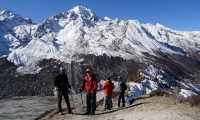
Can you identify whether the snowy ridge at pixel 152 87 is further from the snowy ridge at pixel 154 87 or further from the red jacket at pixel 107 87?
the red jacket at pixel 107 87

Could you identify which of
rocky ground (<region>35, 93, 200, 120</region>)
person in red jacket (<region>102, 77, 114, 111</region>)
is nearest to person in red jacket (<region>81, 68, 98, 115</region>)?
rocky ground (<region>35, 93, 200, 120</region>)

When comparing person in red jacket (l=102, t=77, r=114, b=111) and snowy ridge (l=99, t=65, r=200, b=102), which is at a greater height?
snowy ridge (l=99, t=65, r=200, b=102)

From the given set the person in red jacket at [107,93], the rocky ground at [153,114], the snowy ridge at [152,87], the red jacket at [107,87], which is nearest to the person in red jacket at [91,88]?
the rocky ground at [153,114]

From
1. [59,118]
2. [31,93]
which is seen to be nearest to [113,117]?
[59,118]

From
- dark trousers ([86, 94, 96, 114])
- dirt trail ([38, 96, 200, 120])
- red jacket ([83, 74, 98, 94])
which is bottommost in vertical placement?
dirt trail ([38, 96, 200, 120])

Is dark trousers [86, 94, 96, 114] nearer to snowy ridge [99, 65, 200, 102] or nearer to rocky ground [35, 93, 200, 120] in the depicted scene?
rocky ground [35, 93, 200, 120]

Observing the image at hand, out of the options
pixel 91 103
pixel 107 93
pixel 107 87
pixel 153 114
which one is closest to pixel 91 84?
pixel 91 103

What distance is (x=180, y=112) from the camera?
19094mm

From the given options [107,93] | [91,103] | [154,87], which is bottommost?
[91,103]

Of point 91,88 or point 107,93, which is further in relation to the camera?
point 107,93

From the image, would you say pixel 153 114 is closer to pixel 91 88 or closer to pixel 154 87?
pixel 91 88

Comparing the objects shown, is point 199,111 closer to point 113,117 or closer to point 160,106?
point 160,106

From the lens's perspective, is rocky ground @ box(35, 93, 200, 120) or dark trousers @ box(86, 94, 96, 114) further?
dark trousers @ box(86, 94, 96, 114)

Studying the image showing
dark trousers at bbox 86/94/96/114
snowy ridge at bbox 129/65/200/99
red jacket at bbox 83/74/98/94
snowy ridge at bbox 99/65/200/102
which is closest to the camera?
red jacket at bbox 83/74/98/94
